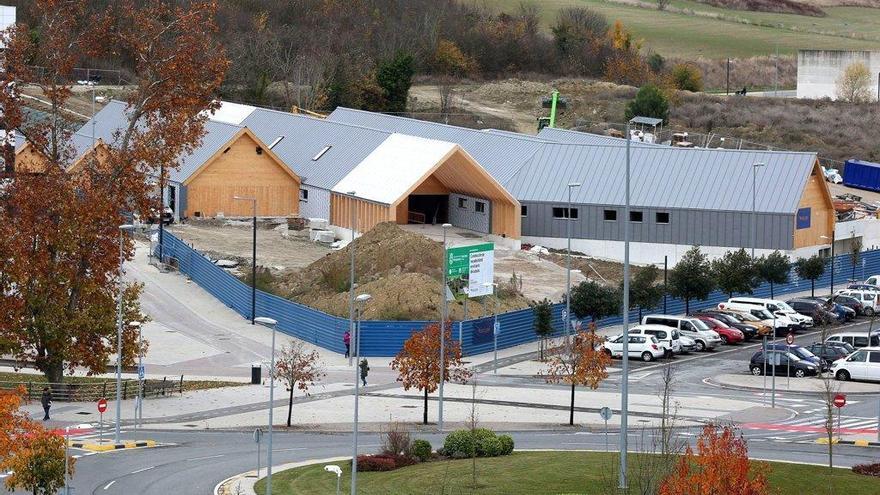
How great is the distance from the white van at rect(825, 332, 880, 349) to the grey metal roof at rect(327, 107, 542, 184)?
30699 millimetres

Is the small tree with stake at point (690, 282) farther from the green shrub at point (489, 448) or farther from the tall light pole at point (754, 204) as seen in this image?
the green shrub at point (489, 448)

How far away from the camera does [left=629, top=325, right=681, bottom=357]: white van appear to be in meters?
79.7

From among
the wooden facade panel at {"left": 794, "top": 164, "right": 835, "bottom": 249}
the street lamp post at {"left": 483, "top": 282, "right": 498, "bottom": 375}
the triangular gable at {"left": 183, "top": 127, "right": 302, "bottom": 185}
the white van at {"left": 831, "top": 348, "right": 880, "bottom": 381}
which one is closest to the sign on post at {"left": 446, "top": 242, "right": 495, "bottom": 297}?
the street lamp post at {"left": 483, "top": 282, "right": 498, "bottom": 375}

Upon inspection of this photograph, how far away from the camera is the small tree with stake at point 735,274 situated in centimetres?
8931

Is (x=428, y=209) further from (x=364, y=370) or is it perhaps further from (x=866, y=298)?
(x=364, y=370)

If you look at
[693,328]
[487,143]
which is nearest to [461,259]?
[693,328]

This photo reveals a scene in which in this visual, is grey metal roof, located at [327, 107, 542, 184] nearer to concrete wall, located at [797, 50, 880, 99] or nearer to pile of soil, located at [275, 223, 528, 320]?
pile of soil, located at [275, 223, 528, 320]

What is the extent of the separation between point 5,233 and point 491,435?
24.7 m

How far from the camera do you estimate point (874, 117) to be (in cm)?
17000

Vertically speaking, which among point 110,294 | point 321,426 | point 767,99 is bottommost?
point 321,426

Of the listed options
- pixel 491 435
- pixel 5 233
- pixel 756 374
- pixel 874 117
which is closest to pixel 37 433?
pixel 491 435

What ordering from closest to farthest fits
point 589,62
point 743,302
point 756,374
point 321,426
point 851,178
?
point 321,426, point 756,374, point 743,302, point 851,178, point 589,62

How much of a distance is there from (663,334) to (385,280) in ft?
46.9

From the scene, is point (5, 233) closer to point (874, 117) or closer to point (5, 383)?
point (5, 383)
